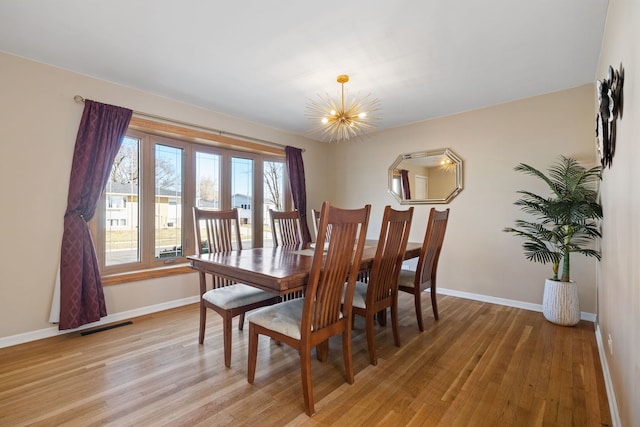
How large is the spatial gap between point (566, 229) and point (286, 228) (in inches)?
109

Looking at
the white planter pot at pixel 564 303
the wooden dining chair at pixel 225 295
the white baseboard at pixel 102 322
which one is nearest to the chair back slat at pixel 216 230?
the wooden dining chair at pixel 225 295

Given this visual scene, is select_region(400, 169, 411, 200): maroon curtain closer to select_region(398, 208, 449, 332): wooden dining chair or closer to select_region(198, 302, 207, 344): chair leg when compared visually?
select_region(398, 208, 449, 332): wooden dining chair

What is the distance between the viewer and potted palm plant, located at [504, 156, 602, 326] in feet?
8.65

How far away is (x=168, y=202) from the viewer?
350 centimetres

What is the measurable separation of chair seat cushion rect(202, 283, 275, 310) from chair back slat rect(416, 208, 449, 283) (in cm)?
139

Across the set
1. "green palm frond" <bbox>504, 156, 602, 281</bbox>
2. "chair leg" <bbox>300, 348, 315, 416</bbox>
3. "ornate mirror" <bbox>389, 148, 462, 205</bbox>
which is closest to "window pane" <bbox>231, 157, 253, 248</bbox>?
"ornate mirror" <bbox>389, 148, 462, 205</bbox>

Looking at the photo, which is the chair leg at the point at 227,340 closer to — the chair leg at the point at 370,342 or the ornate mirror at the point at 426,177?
the chair leg at the point at 370,342

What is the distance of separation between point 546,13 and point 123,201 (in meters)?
3.94

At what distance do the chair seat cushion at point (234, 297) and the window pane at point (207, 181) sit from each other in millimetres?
1738

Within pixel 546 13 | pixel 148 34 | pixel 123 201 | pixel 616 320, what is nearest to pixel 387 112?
pixel 546 13

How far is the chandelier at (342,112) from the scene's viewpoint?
8.93 feet

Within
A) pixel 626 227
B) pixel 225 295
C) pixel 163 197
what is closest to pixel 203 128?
pixel 163 197

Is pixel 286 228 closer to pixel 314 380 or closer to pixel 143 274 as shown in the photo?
pixel 143 274

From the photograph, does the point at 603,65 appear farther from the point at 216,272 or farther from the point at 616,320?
the point at 216,272
